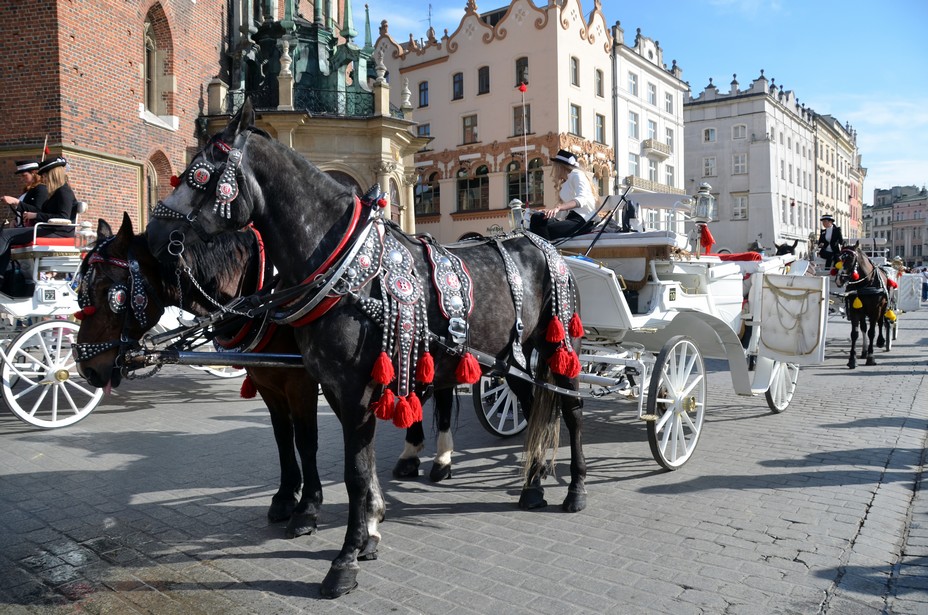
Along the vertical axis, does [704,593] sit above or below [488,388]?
below

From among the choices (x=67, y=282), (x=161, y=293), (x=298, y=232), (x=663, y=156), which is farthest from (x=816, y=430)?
(x=663, y=156)

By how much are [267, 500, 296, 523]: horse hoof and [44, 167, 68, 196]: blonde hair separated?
519cm

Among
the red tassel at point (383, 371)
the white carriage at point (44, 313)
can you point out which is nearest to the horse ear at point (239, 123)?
the red tassel at point (383, 371)

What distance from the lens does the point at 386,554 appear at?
3.93 metres

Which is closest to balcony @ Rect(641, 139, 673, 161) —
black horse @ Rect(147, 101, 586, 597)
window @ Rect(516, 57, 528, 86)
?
window @ Rect(516, 57, 528, 86)

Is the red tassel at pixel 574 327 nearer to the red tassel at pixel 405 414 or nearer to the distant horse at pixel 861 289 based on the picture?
the red tassel at pixel 405 414

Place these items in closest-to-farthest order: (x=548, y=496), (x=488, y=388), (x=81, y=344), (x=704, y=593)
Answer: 1. (x=704, y=593)
2. (x=81, y=344)
3. (x=548, y=496)
4. (x=488, y=388)

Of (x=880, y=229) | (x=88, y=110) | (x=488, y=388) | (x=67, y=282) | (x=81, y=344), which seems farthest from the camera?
(x=880, y=229)

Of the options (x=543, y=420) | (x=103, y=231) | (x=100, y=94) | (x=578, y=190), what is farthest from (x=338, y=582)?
(x=100, y=94)

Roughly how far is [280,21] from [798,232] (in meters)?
49.9

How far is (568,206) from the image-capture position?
5.73 meters

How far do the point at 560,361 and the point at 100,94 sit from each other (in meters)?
13.1

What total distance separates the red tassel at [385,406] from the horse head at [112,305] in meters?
1.32

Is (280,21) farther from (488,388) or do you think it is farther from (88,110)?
(488,388)
